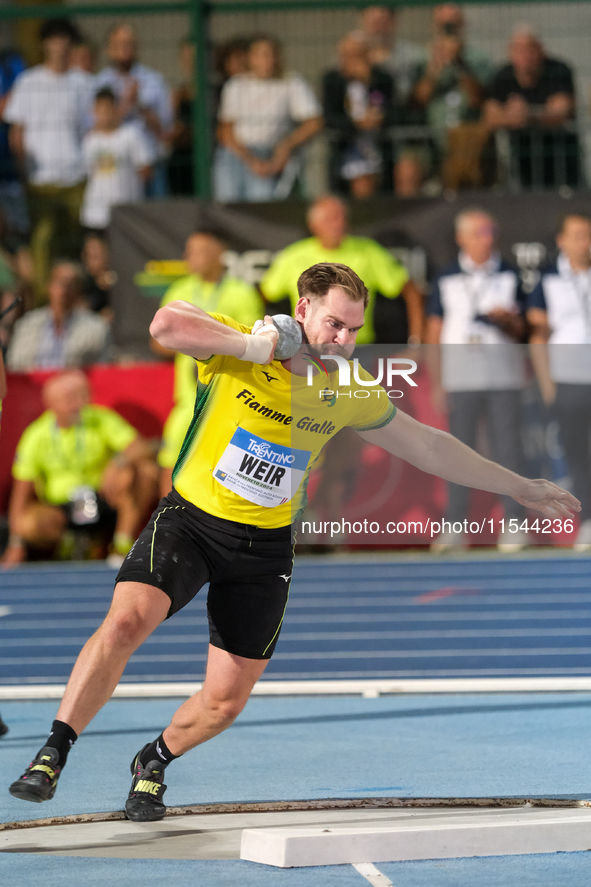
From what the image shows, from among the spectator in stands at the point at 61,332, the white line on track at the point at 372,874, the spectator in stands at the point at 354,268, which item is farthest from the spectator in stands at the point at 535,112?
the white line on track at the point at 372,874

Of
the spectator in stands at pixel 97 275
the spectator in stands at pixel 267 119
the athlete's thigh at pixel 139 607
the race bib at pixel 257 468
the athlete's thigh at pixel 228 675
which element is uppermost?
the spectator in stands at pixel 267 119

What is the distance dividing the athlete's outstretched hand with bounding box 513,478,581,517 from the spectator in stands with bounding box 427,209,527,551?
14cm

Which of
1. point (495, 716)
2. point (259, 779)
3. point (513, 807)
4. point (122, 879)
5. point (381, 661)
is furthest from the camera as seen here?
point (381, 661)

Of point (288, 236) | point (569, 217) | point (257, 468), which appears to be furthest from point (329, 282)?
point (569, 217)

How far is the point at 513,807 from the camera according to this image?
14.7 feet

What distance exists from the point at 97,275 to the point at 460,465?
828 centimetres

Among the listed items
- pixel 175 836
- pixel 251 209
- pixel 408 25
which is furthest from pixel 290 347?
pixel 408 25

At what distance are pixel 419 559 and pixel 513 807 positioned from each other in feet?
24.8

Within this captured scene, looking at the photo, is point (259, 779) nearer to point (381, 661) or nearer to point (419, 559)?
point (381, 661)

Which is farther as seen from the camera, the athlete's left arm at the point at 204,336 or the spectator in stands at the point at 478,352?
the spectator in stands at the point at 478,352

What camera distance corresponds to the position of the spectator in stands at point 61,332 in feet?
39.3

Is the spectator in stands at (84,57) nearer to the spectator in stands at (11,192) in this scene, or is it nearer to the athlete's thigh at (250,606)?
the spectator in stands at (11,192)

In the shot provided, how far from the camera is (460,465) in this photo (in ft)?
14.6

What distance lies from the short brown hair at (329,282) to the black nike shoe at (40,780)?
1.71 meters
